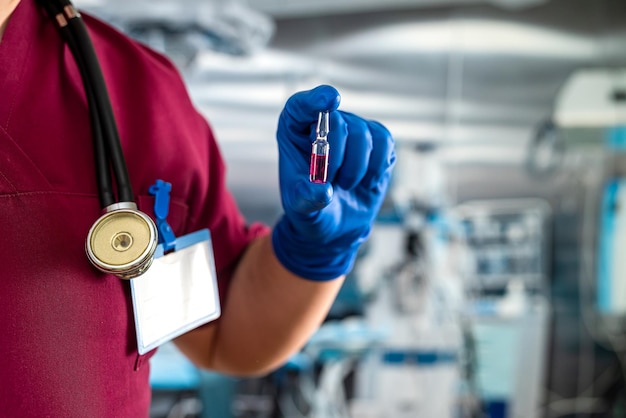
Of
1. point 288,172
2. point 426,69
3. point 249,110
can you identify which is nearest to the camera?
point 288,172

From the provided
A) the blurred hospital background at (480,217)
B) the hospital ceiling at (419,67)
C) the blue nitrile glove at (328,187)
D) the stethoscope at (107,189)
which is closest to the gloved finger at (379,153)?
the blue nitrile glove at (328,187)

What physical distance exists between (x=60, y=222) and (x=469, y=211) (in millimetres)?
3172

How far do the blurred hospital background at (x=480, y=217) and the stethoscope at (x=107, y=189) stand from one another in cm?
244

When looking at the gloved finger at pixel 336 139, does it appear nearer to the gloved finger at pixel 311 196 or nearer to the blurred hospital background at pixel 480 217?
the gloved finger at pixel 311 196

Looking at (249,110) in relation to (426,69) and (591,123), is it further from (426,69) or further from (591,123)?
(591,123)

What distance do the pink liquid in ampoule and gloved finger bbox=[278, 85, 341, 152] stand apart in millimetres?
50

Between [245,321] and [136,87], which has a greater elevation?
[136,87]

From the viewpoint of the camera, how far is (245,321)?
81 cm

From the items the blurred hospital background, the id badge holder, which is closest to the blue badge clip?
the id badge holder

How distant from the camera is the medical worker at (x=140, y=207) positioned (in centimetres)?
54

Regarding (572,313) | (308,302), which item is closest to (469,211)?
(572,313)

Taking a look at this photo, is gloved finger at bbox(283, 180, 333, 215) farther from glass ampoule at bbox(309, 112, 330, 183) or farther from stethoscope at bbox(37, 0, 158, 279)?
stethoscope at bbox(37, 0, 158, 279)

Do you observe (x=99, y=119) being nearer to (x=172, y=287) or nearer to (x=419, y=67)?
(x=172, y=287)

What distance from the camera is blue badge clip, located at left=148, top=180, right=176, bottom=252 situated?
2.16 feet
